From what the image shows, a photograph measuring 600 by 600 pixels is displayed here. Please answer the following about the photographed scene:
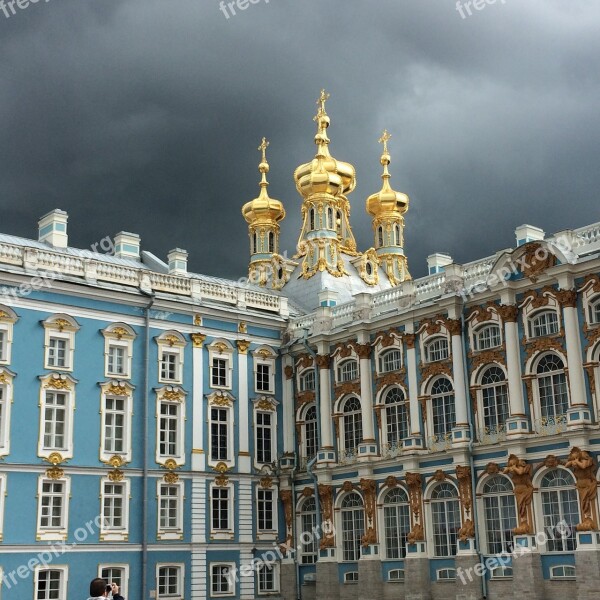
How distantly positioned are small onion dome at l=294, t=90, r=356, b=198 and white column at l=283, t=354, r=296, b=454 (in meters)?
12.5

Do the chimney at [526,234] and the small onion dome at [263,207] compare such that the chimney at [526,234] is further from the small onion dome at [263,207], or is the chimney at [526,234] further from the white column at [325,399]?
the small onion dome at [263,207]

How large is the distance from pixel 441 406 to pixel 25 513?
48.2 ft

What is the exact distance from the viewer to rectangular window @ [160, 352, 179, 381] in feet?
117

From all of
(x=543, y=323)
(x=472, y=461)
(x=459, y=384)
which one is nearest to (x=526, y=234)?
(x=543, y=323)

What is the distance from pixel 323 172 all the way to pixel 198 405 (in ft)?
57.2

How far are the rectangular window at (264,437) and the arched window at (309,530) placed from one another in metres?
2.43

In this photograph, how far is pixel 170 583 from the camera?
111 feet

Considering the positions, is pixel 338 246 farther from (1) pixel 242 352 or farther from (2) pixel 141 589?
(2) pixel 141 589

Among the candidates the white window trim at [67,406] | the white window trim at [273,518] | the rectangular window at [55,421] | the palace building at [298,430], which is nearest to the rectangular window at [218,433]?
the palace building at [298,430]

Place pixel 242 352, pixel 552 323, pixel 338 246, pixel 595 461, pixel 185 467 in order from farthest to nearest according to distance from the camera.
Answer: pixel 338 246, pixel 242 352, pixel 185 467, pixel 552 323, pixel 595 461

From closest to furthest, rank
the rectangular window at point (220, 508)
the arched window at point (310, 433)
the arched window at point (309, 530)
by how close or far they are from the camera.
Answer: the rectangular window at point (220, 508) → the arched window at point (309, 530) → the arched window at point (310, 433)

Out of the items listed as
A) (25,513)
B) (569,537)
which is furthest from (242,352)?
(569,537)

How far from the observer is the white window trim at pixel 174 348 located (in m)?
35.5

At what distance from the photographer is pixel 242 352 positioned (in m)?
38.1
